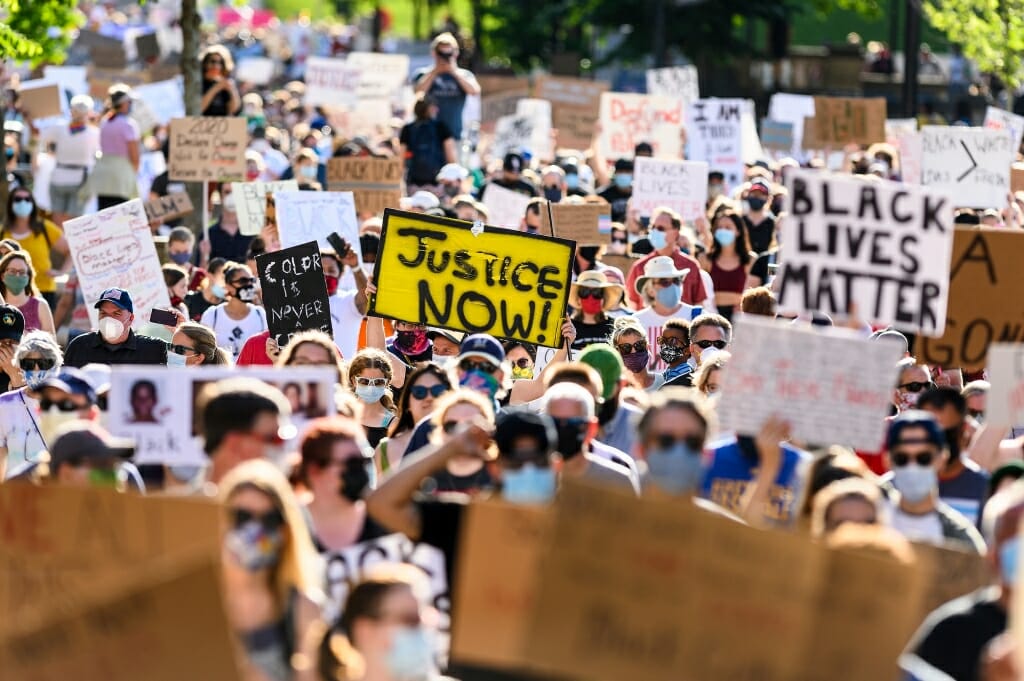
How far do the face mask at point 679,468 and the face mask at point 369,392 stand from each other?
126 inches

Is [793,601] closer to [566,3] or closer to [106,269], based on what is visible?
[106,269]

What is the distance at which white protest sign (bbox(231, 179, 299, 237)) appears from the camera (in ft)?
50.5

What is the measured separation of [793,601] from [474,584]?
88 centimetres

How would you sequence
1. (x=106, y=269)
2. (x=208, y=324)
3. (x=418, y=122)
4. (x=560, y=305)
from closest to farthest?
(x=560, y=305) → (x=208, y=324) → (x=106, y=269) → (x=418, y=122)

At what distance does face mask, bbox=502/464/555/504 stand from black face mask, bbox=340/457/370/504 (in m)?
0.42

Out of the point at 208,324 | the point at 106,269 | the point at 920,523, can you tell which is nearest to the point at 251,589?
the point at 920,523

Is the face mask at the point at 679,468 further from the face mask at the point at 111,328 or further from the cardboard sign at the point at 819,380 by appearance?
the face mask at the point at 111,328

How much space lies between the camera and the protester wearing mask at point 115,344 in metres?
10.6

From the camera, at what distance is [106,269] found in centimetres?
1280

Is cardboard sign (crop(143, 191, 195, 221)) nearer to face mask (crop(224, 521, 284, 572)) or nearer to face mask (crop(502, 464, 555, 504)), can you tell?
face mask (crop(502, 464, 555, 504))

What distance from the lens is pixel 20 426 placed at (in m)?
9.20

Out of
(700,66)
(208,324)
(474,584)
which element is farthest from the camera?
(700,66)

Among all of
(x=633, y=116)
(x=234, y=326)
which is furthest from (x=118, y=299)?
(x=633, y=116)

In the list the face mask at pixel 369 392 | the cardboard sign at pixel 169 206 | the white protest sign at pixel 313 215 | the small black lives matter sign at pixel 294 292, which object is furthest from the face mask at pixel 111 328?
the cardboard sign at pixel 169 206
